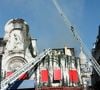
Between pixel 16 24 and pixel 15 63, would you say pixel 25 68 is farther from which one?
pixel 16 24

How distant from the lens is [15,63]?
180 ft

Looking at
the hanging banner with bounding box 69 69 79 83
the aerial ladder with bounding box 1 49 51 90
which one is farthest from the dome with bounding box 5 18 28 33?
the hanging banner with bounding box 69 69 79 83

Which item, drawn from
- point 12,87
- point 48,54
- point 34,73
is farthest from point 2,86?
point 48,54

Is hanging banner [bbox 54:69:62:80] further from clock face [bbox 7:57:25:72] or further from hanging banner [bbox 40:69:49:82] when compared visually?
clock face [bbox 7:57:25:72]

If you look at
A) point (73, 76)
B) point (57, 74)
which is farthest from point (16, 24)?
point (73, 76)

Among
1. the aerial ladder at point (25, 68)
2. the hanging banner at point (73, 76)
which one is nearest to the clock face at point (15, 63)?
the aerial ladder at point (25, 68)

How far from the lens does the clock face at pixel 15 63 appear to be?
5462cm

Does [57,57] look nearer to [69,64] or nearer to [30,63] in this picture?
[69,64]

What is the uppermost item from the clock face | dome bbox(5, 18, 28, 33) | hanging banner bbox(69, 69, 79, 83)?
dome bbox(5, 18, 28, 33)

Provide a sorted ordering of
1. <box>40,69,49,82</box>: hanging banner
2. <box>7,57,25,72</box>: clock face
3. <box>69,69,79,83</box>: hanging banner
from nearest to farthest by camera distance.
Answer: <box>40,69,49,82</box>: hanging banner → <box>7,57,25,72</box>: clock face → <box>69,69,79,83</box>: hanging banner

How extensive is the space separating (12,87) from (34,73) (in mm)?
5914

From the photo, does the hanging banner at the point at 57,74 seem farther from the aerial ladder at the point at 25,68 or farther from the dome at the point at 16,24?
the dome at the point at 16,24

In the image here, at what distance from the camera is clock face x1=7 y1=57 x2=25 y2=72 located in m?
54.6

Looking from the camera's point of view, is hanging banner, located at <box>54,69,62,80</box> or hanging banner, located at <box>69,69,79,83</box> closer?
hanging banner, located at <box>54,69,62,80</box>
